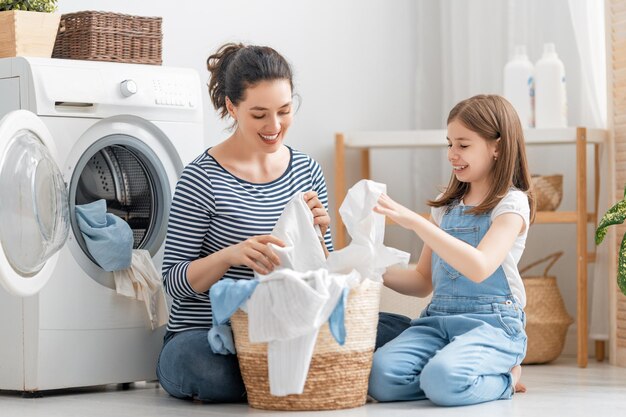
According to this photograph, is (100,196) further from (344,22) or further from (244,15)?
(344,22)

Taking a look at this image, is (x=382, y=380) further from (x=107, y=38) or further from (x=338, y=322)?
(x=107, y=38)

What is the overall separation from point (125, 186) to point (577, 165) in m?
1.37

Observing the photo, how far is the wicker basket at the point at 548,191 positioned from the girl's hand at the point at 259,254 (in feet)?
4.34

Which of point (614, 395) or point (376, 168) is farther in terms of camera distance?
point (376, 168)

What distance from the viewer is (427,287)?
2500 millimetres

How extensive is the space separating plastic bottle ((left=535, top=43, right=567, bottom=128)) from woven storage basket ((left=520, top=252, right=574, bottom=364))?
49 cm

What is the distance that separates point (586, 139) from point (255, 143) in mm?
1230

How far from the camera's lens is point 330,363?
207 centimetres

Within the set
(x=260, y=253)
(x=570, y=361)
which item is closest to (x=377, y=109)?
(x=570, y=361)

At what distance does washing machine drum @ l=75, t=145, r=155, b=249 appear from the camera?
8.45ft

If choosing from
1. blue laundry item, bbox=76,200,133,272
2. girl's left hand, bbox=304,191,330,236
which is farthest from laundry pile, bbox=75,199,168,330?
girl's left hand, bbox=304,191,330,236

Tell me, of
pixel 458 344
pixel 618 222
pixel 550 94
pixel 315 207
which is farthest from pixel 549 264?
pixel 315 207

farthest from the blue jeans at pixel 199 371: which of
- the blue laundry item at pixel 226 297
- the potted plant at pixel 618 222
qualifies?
the potted plant at pixel 618 222

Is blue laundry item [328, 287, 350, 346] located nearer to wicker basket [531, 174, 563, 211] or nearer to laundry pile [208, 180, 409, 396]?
laundry pile [208, 180, 409, 396]
